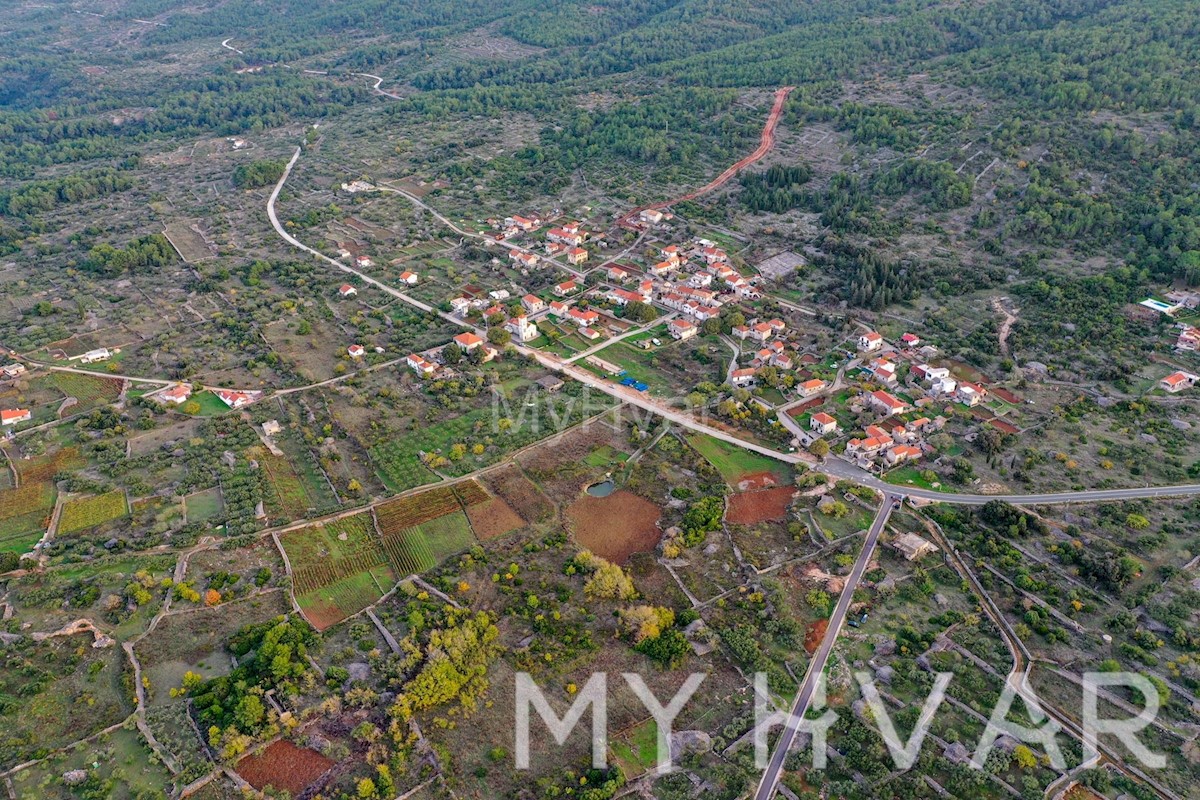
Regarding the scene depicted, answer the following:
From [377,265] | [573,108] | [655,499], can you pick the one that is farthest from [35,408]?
[573,108]

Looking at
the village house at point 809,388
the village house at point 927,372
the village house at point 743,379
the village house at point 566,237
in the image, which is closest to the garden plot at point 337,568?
the village house at point 743,379

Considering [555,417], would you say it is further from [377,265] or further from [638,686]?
[377,265]

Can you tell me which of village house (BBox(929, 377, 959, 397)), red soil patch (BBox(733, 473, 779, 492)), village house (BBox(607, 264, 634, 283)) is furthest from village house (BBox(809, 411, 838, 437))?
village house (BBox(607, 264, 634, 283))

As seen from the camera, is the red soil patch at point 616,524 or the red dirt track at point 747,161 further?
the red dirt track at point 747,161

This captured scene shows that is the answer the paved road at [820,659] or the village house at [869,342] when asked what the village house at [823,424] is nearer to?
the paved road at [820,659]

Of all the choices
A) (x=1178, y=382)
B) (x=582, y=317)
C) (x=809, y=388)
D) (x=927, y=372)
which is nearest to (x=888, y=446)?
(x=809, y=388)
